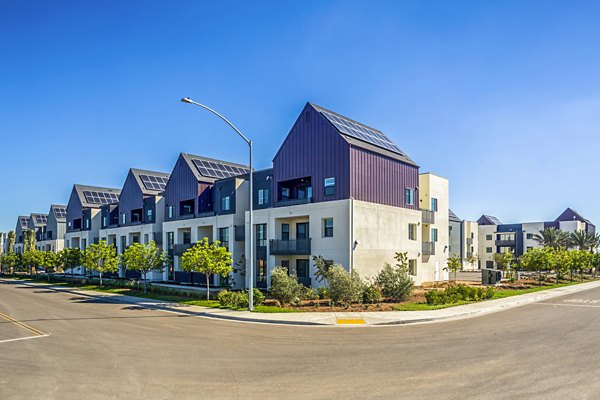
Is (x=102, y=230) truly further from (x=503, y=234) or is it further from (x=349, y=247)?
(x=503, y=234)

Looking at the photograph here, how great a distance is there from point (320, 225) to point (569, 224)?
76.7 m

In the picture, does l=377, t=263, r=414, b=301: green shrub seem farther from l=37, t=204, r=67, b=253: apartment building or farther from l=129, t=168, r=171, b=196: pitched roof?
l=37, t=204, r=67, b=253: apartment building

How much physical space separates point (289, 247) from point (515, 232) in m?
75.2

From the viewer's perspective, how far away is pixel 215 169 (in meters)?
47.0

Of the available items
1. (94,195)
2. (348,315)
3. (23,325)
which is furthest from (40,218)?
(348,315)

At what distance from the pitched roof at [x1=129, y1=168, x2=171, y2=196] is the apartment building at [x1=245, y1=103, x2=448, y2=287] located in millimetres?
23184

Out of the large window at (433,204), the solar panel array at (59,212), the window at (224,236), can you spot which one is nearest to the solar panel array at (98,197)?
the solar panel array at (59,212)

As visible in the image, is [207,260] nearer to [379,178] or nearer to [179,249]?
[379,178]

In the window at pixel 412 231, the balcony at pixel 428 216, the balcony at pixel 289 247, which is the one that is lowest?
the balcony at pixel 289 247

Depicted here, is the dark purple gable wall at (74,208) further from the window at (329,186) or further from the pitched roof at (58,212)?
the window at (329,186)

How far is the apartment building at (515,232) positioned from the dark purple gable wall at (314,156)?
66666 millimetres

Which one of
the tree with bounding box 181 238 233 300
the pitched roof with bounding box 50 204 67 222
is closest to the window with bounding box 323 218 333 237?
the tree with bounding box 181 238 233 300

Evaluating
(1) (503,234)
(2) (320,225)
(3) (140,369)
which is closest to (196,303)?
(2) (320,225)

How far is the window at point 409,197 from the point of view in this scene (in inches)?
1459
